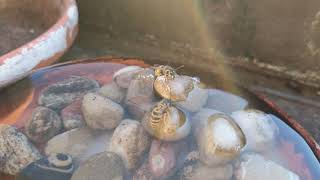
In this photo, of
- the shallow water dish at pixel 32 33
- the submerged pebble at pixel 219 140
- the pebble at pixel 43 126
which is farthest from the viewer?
the shallow water dish at pixel 32 33

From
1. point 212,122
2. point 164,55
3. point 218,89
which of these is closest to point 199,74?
point 218,89

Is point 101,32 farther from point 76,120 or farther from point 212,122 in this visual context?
point 212,122

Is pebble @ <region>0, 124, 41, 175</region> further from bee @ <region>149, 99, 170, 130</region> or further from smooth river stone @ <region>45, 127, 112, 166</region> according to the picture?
bee @ <region>149, 99, 170, 130</region>

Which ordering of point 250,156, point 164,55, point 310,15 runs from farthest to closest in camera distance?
point 164,55 → point 310,15 → point 250,156

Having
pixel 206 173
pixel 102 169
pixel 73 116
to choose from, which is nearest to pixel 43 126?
pixel 73 116

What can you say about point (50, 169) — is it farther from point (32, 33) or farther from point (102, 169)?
point (32, 33)

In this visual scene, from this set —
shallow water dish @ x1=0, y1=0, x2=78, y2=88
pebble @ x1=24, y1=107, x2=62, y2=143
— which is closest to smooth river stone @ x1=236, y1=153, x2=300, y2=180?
pebble @ x1=24, y1=107, x2=62, y2=143

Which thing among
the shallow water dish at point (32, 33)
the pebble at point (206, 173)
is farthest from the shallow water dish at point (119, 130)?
the shallow water dish at point (32, 33)

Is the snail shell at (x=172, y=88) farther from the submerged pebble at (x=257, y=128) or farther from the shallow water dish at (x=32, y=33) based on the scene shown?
the shallow water dish at (x=32, y=33)
